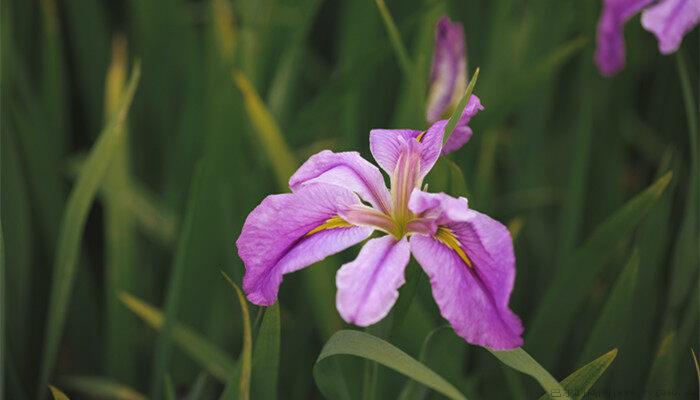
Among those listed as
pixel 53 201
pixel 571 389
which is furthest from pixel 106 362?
pixel 571 389

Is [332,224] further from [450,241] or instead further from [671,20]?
[671,20]

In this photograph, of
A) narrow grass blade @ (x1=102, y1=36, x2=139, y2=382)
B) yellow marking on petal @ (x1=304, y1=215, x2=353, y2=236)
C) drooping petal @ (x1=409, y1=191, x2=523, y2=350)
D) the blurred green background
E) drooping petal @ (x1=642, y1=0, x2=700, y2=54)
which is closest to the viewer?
drooping petal @ (x1=409, y1=191, x2=523, y2=350)

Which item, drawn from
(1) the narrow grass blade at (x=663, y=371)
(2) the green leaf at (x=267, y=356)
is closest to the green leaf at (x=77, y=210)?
(2) the green leaf at (x=267, y=356)

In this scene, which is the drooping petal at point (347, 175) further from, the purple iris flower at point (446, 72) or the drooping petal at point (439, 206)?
the purple iris flower at point (446, 72)

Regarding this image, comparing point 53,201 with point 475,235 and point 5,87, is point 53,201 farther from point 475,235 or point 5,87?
point 475,235

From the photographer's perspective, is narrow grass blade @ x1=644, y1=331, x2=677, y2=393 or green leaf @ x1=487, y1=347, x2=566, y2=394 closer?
green leaf @ x1=487, y1=347, x2=566, y2=394

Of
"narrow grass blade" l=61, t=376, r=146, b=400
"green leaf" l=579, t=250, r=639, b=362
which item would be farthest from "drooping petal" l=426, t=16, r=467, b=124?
"narrow grass blade" l=61, t=376, r=146, b=400

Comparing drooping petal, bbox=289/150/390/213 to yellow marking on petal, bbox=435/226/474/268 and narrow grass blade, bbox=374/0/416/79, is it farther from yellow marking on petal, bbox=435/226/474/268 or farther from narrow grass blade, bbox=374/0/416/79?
narrow grass blade, bbox=374/0/416/79

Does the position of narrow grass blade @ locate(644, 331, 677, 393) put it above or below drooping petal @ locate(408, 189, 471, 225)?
below

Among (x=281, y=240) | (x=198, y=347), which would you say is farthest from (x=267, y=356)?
(x=198, y=347)
